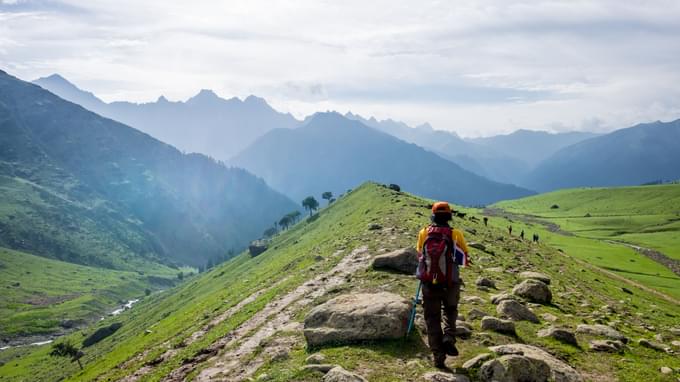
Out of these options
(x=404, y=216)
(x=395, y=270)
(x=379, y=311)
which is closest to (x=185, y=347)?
(x=395, y=270)

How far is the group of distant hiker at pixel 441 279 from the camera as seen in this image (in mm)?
15938

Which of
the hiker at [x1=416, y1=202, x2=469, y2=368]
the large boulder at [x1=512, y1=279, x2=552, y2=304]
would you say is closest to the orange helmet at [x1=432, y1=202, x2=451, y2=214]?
the hiker at [x1=416, y1=202, x2=469, y2=368]

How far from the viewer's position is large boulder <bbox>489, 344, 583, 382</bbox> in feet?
50.0

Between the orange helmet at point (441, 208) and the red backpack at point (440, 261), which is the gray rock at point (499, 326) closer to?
the red backpack at point (440, 261)

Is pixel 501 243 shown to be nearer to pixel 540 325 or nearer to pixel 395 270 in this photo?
pixel 395 270

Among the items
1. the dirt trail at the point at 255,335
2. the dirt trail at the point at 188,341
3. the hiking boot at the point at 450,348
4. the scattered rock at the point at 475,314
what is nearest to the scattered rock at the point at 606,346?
the scattered rock at the point at 475,314

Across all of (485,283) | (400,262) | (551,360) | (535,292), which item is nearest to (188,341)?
(400,262)

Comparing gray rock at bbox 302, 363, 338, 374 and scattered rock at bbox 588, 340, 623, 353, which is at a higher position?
gray rock at bbox 302, 363, 338, 374

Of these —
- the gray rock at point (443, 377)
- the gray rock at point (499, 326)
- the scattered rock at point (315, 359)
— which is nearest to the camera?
the gray rock at point (443, 377)

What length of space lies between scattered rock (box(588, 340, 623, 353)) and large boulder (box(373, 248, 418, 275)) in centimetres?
1269

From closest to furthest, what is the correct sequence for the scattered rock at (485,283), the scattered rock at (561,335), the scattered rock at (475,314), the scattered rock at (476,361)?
the scattered rock at (476,361)
the scattered rock at (561,335)
the scattered rock at (475,314)
the scattered rock at (485,283)

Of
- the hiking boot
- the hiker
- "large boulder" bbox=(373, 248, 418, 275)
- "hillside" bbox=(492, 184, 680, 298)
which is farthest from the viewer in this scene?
"hillside" bbox=(492, 184, 680, 298)

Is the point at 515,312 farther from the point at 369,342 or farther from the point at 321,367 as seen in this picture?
the point at 321,367

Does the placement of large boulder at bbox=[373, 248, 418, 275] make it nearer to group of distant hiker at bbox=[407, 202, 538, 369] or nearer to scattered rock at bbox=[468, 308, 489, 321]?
scattered rock at bbox=[468, 308, 489, 321]
